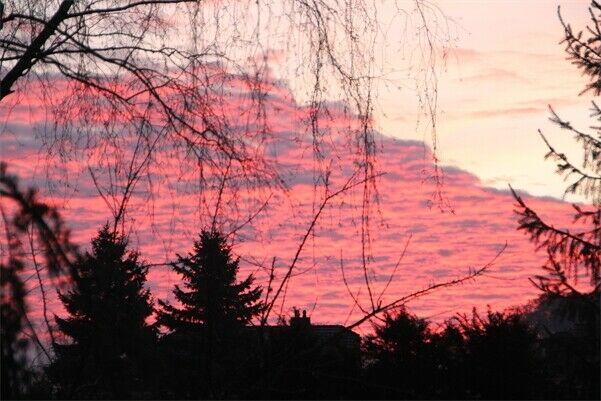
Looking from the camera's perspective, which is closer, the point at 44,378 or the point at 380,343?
the point at 44,378

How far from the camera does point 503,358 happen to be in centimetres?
529

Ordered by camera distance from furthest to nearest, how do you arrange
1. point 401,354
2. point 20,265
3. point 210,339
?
point 401,354 < point 210,339 < point 20,265

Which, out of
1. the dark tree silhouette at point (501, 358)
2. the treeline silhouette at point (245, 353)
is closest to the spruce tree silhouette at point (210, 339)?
the treeline silhouette at point (245, 353)

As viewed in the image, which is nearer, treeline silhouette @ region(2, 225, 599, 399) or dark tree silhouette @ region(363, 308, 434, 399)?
treeline silhouette @ region(2, 225, 599, 399)

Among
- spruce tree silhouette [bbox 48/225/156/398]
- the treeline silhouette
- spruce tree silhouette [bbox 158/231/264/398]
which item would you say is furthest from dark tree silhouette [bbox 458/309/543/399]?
spruce tree silhouette [bbox 48/225/156/398]

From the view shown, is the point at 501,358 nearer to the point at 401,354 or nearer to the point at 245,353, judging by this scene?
the point at 401,354

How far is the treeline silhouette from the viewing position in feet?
10.6

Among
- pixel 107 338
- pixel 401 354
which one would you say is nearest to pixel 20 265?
pixel 107 338

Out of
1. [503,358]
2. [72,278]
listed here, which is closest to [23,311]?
[72,278]

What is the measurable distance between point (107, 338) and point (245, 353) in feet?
2.72

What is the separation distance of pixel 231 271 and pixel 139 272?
43cm

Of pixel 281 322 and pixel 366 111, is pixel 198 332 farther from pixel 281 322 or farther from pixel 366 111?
pixel 366 111

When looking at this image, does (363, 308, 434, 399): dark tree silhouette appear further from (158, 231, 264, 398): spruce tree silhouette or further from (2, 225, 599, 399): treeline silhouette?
(158, 231, 264, 398): spruce tree silhouette

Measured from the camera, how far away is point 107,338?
3.20 meters
